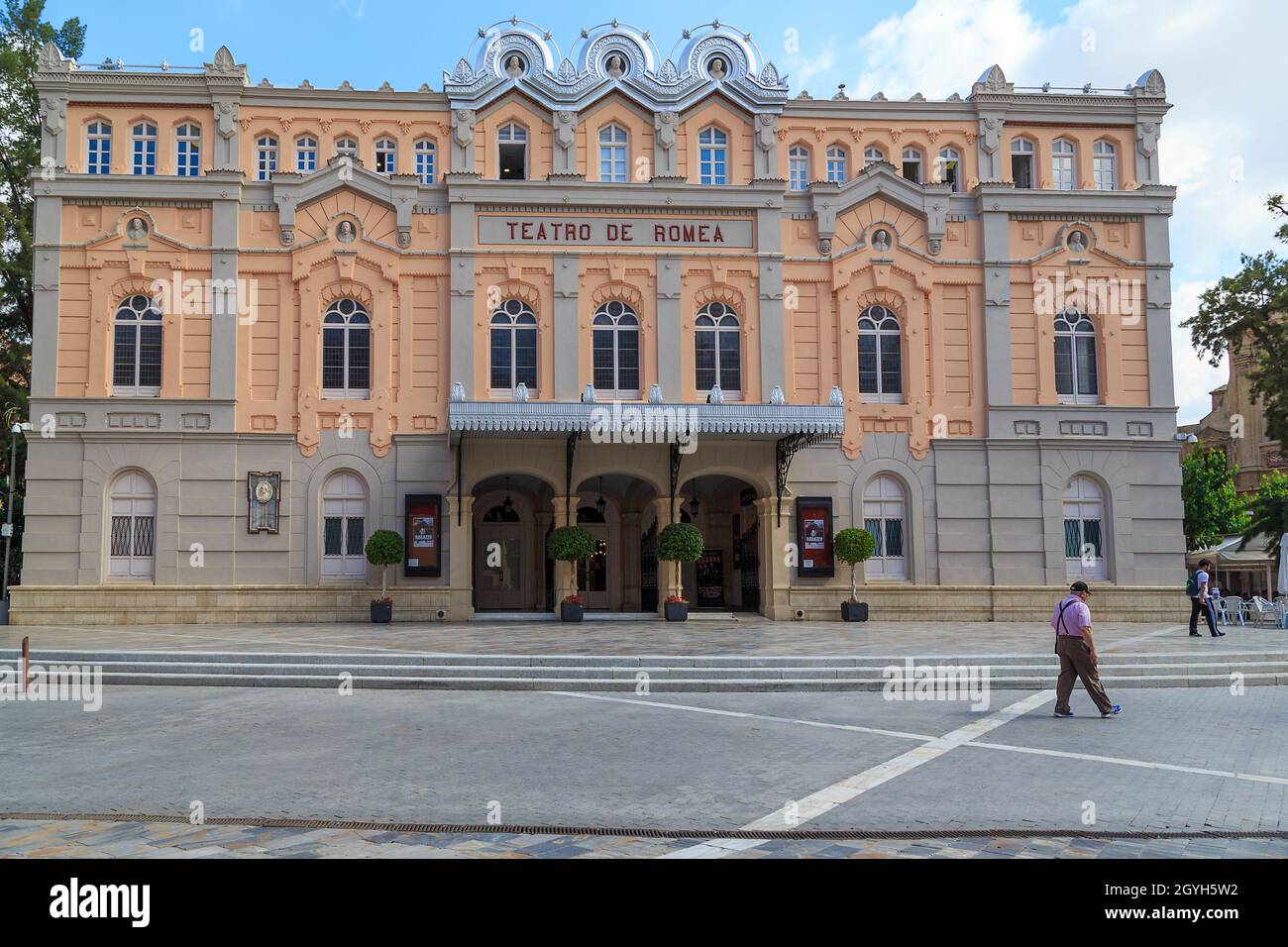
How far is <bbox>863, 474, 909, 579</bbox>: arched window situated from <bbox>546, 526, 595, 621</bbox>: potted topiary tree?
306 inches

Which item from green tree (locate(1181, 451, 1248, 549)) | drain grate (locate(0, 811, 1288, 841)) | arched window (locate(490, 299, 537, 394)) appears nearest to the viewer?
drain grate (locate(0, 811, 1288, 841))

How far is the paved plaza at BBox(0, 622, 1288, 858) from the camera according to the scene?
7215 millimetres

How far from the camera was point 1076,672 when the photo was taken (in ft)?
43.2

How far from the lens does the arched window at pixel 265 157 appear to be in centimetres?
2808

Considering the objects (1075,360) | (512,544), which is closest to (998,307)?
(1075,360)

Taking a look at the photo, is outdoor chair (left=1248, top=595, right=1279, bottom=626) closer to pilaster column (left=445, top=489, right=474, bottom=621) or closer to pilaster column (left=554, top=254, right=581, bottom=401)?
pilaster column (left=554, top=254, right=581, bottom=401)


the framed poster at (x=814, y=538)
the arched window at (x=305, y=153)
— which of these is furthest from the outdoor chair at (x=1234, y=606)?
the arched window at (x=305, y=153)

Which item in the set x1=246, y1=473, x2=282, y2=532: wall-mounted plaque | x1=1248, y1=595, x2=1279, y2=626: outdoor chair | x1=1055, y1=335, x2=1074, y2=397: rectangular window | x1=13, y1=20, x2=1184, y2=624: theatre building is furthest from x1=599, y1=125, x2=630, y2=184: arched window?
A: x1=1248, y1=595, x2=1279, y2=626: outdoor chair

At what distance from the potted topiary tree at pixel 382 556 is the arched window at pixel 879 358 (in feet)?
43.7

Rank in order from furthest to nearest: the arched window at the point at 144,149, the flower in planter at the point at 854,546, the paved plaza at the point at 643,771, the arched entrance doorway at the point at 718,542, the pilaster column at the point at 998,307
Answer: the arched entrance doorway at the point at 718,542, the pilaster column at the point at 998,307, the arched window at the point at 144,149, the flower in planter at the point at 854,546, the paved plaza at the point at 643,771

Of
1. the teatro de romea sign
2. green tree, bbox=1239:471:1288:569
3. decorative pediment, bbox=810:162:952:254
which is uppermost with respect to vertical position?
decorative pediment, bbox=810:162:952:254

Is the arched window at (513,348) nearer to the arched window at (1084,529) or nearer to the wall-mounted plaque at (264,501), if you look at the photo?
the wall-mounted plaque at (264,501)

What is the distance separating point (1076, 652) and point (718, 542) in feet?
61.7
